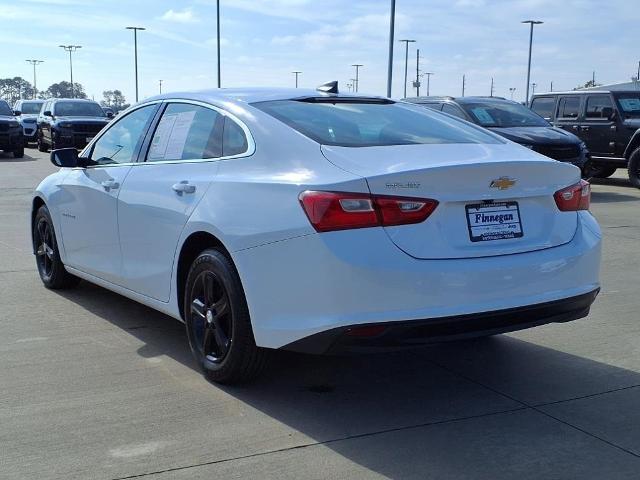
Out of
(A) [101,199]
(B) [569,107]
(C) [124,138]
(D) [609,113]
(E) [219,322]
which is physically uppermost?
(B) [569,107]

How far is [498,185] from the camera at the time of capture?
3732mm

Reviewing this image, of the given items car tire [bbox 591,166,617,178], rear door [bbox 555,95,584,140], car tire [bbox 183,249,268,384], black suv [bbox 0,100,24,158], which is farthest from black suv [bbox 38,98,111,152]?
car tire [bbox 183,249,268,384]

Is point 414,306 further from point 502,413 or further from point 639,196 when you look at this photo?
point 639,196

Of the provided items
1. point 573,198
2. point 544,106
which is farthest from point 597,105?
point 573,198

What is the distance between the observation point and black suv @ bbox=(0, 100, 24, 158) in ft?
78.9

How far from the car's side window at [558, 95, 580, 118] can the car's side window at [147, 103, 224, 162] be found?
1362 cm

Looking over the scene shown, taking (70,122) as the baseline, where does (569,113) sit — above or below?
above

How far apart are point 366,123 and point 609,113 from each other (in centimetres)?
1326

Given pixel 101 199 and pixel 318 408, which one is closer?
pixel 318 408

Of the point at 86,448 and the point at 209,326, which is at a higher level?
the point at 209,326

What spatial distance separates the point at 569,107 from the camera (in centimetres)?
1703

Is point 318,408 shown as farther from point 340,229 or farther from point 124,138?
point 124,138

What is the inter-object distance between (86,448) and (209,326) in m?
0.99

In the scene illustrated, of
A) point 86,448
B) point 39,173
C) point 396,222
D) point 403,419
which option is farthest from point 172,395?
point 39,173
